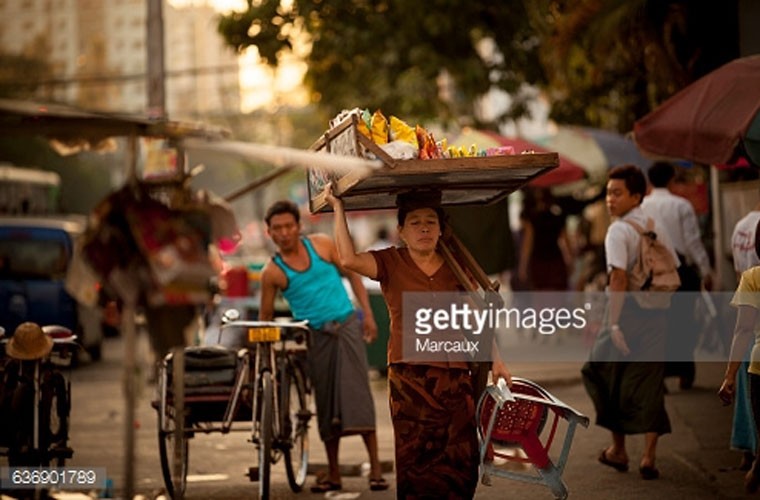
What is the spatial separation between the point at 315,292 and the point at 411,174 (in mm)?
2802

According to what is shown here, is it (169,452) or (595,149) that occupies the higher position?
(595,149)

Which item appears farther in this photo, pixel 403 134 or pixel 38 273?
pixel 38 273

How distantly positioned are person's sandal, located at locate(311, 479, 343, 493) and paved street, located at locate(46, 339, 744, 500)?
0.07 m

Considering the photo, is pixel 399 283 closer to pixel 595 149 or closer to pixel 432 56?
pixel 595 149

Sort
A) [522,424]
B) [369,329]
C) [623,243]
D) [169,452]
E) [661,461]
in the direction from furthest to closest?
[661,461]
[369,329]
[623,243]
[169,452]
[522,424]

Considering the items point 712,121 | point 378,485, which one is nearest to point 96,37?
point 712,121

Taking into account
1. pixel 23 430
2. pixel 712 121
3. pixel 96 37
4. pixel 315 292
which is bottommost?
pixel 23 430

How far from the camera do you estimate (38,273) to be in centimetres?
2194

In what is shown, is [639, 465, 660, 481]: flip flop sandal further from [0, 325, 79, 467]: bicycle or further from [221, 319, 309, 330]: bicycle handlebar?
[0, 325, 79, 467]: bicycle

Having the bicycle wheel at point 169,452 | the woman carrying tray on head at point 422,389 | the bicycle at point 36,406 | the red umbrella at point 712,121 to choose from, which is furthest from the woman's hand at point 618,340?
the bicycle at point 36,406

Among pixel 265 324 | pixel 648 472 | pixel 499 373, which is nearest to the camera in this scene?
pixel 499 373

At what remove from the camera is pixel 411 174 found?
7.66m

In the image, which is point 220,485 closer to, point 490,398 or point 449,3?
point 490,398

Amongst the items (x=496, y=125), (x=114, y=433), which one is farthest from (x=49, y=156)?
(x=114, y=433)
